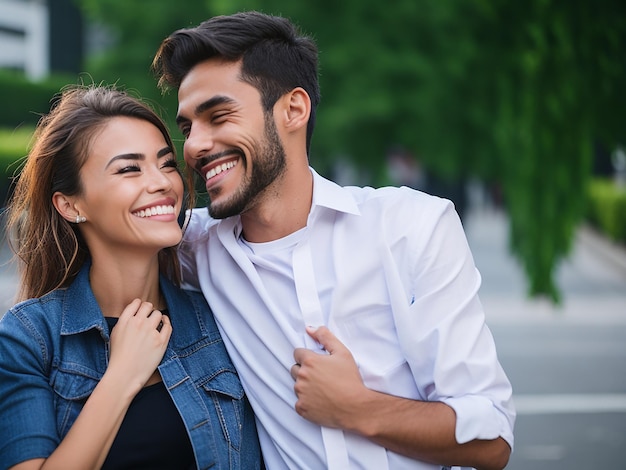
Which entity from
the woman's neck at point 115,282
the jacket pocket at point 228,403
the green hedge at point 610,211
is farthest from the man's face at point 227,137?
the green hedge at point 610,211

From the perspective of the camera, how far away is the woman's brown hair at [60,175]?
3.00 m

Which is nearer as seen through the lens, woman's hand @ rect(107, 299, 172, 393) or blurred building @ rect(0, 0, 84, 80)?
woman's hand @ rect(107, 299, 172, 393)

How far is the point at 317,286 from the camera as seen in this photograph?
9.73ft

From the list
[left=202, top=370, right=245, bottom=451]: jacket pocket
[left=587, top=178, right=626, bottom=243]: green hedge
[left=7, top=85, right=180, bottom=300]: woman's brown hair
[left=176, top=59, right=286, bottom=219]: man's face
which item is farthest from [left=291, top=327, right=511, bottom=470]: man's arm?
[left=587, top=178, right=626, bottom=243]: green hedge

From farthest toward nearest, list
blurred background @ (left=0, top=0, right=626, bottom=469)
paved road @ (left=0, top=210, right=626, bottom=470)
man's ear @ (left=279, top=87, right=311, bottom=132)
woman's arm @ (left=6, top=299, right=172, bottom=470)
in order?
paved road @ (left=0, top=210, right=626, bottom=470) → blurred background @ (left=0, top=0, right=626, bottom=469) → man's ear @ (left=279, top=87, right=311, bottom=132) → woman's arm @ (left=6, top=299, right=172, bottom=470)

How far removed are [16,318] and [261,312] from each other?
739mm

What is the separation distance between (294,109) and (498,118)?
16.1 ft

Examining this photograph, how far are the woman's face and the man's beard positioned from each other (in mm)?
170

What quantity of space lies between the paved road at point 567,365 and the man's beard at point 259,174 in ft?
13.7

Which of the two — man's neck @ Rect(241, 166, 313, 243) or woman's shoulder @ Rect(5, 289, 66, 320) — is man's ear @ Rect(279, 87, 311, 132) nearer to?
man's neck @ Rect(241, 166, 313, 243)

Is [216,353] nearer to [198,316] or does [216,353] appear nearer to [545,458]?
[198,316]

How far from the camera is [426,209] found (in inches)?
117

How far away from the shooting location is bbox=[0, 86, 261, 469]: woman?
265cm

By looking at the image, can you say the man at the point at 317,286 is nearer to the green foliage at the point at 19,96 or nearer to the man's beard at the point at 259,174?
the man's beard at the point at 259,174
